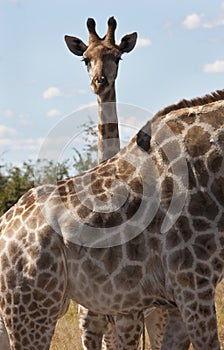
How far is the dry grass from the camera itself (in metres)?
8.53

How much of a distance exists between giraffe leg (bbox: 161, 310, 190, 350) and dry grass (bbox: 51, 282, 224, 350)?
7.10 feet

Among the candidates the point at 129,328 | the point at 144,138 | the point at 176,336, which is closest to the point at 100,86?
the point at 144,138

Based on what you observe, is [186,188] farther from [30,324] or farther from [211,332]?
[30,324]

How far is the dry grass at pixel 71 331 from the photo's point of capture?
8.53m

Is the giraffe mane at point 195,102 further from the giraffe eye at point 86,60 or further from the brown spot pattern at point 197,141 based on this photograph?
the giraffe eye at point 86,60

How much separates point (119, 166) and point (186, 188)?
64 cm

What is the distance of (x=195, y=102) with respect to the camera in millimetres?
6273

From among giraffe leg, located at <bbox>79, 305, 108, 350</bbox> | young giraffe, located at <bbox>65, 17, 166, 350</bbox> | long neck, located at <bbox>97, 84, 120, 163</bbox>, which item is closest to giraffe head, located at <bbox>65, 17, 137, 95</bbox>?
young giraffe, located at <bbox>65, 17, 166, 350</bbox>

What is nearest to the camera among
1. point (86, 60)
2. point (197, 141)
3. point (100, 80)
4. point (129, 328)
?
point (197, 141)

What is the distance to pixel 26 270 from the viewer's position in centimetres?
618

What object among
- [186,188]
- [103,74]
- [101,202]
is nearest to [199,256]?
[186,188]

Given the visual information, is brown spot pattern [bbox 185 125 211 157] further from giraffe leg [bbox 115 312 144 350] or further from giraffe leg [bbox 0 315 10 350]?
giraffe leg [bbox 0 315 10 350]

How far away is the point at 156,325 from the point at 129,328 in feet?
4.29

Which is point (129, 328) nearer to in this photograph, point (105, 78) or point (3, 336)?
point (3, 336)
